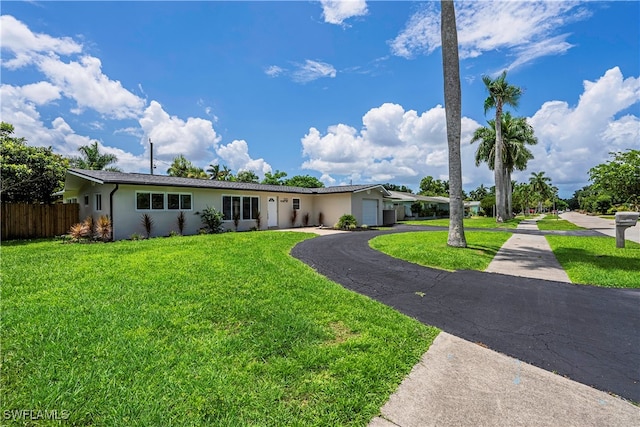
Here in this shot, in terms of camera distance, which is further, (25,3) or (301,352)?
(25,3)

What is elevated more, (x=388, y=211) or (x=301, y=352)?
(x=388, y=211)

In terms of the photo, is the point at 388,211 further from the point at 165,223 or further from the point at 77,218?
the point at 77,218

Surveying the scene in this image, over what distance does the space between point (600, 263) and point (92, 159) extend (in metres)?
35.2

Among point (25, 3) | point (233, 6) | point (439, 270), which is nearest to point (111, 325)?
point (439, 270)

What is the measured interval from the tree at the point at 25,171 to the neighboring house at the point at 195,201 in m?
1.05

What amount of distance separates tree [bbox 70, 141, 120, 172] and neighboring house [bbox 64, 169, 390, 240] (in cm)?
966

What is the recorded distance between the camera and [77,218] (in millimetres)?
15969

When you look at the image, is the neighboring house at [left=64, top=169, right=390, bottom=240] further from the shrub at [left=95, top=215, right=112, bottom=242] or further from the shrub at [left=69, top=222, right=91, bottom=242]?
the shrub at [left=69, top=222, right=91, bottom=242]

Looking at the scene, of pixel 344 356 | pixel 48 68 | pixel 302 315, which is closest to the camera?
pixel 344 356

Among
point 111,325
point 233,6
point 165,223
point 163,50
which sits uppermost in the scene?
point 233,6

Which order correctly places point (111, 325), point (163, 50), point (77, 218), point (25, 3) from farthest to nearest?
point (77, 218) < point (163, 50) < point (25, 3) < point (111, 325)

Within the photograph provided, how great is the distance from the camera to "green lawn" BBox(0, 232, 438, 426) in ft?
7.64

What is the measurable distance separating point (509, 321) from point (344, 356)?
283 cm

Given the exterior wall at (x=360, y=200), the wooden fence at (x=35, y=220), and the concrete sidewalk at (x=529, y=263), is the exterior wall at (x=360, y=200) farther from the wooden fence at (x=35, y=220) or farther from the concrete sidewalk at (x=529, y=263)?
the wooden fence at (x=35, y=220)
